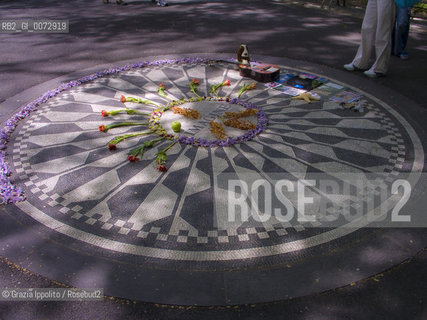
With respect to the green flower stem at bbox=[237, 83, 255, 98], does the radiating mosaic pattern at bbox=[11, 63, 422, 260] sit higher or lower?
lower

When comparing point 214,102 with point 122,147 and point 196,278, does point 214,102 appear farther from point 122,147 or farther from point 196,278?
point 196,278

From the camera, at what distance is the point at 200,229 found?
4035 mm

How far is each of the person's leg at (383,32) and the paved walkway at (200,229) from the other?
14.1 inches

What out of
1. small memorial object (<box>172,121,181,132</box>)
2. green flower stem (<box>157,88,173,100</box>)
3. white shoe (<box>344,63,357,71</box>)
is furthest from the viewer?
→ white shoe (<box>344,63,357,71</box>)

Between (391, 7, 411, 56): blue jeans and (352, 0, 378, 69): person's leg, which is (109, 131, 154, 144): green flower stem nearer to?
(352, 0, 378, 69): person's leg

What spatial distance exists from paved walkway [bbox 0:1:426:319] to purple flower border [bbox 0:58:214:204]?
145 millimetres

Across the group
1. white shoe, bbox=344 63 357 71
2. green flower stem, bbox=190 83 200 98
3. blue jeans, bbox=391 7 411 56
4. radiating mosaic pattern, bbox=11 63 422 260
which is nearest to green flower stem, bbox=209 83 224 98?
radiating mosaic pattern, bbox=11 63 422 260

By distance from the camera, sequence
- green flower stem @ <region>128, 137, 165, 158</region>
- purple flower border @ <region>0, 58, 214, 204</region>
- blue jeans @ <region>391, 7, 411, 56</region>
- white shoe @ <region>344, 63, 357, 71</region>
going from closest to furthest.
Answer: purple flower border @ <region>0, 58, 214, 204</region>, green flower stem @ <region>128, 137, 165, 158</region>, white shoe @ <region>344, 63, 357, 71</region>, blue jeans @ <region>391, 7, 411, 56</region>

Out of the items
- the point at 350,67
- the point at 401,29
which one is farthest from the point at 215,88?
the point at 401,29

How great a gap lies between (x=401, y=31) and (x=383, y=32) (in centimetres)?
166

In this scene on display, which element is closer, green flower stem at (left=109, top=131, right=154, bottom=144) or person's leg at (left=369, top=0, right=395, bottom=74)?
green flower stem at (left=109, top=131, right=154, bottom=144)

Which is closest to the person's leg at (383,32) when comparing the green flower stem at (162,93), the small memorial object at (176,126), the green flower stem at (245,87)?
the green flower stem at (245,87)
